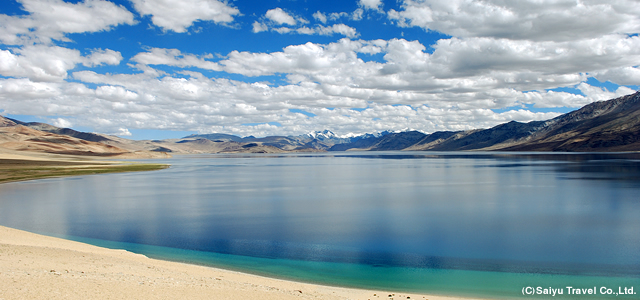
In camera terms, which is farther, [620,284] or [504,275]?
[504,275]

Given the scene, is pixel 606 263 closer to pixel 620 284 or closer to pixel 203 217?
pixel 620 284

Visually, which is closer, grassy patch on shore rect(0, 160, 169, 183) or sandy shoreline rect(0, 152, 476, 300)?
sandy shoreline rect(0, 152, 476, 300)

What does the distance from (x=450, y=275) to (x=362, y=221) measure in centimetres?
1303

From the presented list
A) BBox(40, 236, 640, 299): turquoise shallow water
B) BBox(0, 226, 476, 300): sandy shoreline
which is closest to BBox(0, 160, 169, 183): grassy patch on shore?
BBox(0, 226, 476, 300): sandy shoreline

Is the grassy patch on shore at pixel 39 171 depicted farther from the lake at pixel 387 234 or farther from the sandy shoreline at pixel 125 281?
the sandy shoreline at pixel 125 281

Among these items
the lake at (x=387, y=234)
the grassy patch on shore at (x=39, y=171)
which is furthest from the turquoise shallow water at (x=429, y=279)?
the grassy patch on shore at (x=39, y=171)

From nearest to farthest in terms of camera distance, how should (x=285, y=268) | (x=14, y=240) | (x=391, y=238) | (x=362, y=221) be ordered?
(x=285, y=268) → (x=14, y=240) → (x=391, y=238) → (x=362, y=221)

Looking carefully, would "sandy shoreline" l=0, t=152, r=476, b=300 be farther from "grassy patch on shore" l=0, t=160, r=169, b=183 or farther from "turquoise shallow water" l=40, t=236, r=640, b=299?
"grassy patch on shore" l=0, t=160, r=169, b=183

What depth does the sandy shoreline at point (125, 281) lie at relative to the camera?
39.0 feet

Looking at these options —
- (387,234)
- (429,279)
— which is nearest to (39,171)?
(387,234)

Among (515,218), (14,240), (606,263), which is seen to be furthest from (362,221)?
(14,240)

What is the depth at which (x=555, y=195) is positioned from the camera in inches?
1769

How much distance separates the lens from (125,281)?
13.5 metres

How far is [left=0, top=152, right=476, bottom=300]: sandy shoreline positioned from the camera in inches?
468
